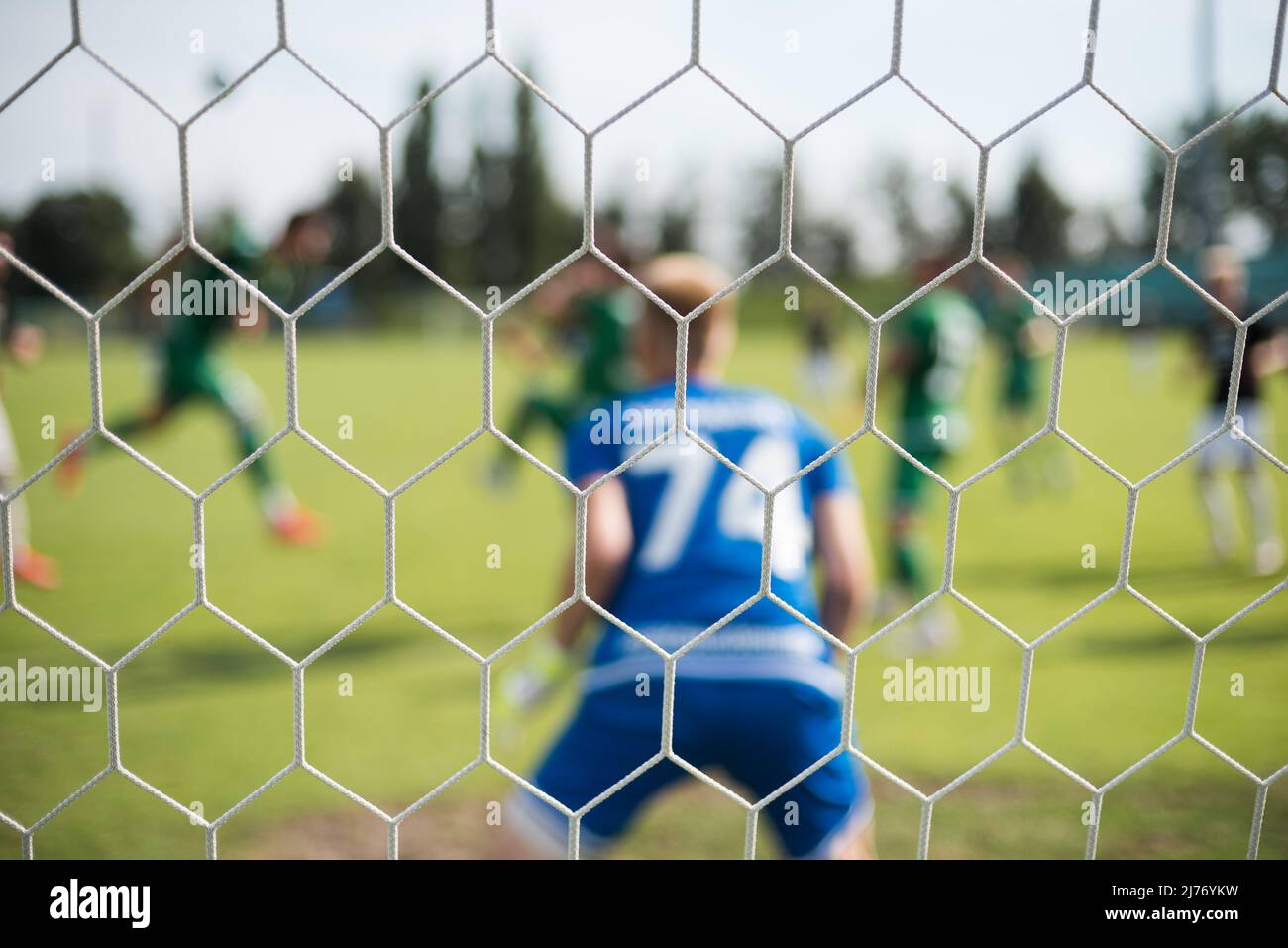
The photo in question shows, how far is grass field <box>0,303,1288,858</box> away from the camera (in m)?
2.36

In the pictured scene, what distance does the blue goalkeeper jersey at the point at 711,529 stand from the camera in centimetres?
152

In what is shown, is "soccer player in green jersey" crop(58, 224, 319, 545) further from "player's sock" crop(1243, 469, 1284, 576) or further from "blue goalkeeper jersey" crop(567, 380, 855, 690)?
"player's sock" crop(1243, 469, 1284, 576)

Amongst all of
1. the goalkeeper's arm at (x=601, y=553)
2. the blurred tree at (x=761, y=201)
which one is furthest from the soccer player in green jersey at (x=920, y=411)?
the blurred tree at (x=761, y=201)

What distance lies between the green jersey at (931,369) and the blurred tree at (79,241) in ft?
9.44

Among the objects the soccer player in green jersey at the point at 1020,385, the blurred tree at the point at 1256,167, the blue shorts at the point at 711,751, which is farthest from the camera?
the soccer player in green jersey at the point at 1020,385

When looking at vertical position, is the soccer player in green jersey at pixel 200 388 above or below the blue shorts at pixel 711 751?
above

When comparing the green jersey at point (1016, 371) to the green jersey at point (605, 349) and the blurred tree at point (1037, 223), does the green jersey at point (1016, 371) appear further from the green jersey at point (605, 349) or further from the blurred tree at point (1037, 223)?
the blurred tree at point (1037, 223)

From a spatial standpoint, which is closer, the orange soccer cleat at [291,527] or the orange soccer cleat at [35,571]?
the orange soccer cleat at [35,571]

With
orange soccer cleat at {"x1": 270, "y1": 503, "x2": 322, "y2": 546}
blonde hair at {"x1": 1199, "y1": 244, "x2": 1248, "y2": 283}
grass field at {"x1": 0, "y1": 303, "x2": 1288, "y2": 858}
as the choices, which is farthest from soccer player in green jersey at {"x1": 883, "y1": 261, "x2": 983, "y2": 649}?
orange soccer cleat at {"x1": 270, "y1": 503, "x2": 322, "y2": 546}

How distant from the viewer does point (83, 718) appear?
9.59 ft

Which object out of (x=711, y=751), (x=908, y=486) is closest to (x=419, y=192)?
(x=908, y=486)

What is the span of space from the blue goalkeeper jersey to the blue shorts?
0.03 metres

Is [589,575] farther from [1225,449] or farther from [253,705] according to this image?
[1225,449]

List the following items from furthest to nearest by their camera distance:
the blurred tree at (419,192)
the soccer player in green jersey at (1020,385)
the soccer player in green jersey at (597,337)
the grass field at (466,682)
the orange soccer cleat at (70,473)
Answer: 1. the blurred tree at (419,192)
2. the soccer player in green jersey at (1020,385)
3. the soccer player in green jersey at (597,337)
4. the orange soccer cleat at (70,473)
5. the grass field at (466,682)
